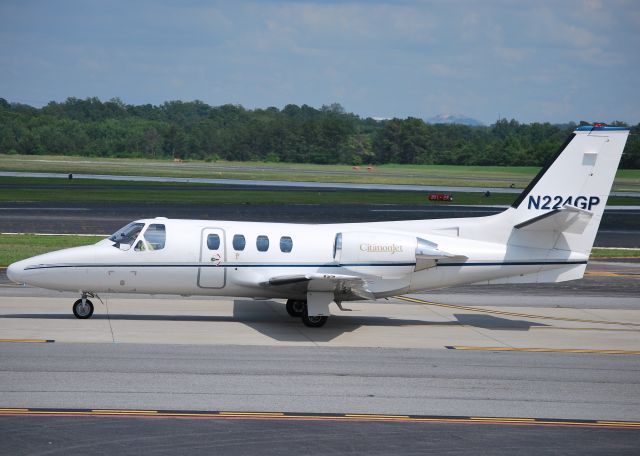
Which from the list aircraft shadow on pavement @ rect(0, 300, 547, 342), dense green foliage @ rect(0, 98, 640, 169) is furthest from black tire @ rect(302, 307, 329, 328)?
dense green foliage @ rect(0, 98, 640, 169)

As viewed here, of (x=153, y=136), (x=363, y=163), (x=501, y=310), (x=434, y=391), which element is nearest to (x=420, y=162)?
(x=363, y=163)

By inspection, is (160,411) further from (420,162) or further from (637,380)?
(420,162)

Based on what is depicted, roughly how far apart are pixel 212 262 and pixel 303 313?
2587 mm

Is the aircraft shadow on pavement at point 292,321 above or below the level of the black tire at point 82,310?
below

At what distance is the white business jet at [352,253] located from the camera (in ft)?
73.9

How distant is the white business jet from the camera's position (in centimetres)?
2252

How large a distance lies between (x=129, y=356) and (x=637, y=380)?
10.2m

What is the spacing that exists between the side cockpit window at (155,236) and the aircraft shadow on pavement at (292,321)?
2.00 m

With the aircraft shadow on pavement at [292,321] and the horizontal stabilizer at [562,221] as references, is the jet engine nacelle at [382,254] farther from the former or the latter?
the horizontal stabilizer at [562,221]

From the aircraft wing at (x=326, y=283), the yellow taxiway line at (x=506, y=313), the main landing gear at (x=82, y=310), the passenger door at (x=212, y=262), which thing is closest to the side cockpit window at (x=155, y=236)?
the passenger door at (x=212, y=262)

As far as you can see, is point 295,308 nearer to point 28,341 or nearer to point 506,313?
point 506,313

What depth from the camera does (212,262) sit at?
22.8 meters

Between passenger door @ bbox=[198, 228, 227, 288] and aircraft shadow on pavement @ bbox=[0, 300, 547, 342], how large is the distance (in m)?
1.31

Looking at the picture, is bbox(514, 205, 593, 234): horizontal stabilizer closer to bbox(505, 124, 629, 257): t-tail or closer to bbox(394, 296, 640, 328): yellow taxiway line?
bbox(505, 124, 629, 257): t-tail
